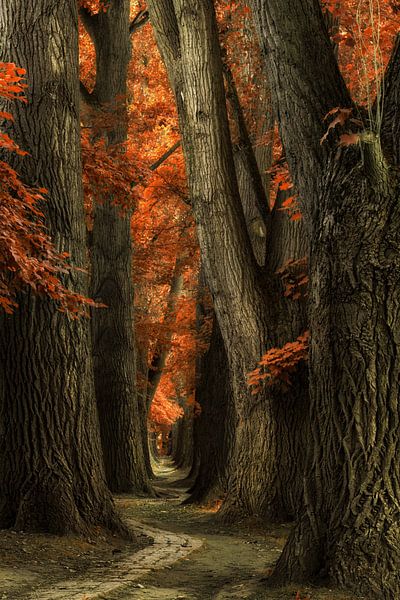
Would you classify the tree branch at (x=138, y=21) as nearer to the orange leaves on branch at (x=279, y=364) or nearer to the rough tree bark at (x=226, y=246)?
the rough tree bark at (x=226, y=246)

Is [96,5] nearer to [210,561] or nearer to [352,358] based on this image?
[210,561]

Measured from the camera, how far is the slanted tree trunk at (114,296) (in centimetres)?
1571

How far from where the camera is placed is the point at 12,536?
7.76m

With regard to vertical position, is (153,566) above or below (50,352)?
below

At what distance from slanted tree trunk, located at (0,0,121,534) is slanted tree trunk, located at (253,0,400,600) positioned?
308cm

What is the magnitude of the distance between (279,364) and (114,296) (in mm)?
6474

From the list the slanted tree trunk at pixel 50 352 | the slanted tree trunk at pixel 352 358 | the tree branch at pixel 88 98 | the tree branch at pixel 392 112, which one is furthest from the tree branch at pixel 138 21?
the tree branch at pixel 392 112

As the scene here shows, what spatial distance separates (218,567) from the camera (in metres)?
7.78

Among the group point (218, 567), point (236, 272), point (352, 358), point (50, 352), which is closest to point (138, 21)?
point (236, 272)

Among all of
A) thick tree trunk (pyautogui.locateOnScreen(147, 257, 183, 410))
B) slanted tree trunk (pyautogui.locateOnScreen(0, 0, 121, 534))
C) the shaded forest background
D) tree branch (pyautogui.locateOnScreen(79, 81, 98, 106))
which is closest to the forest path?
the shaded forest background

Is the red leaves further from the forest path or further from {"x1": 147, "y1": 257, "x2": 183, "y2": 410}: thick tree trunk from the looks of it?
{"x1": 147, "y1": 257, "x2": 183, "y2": 410}: thick tree trunk

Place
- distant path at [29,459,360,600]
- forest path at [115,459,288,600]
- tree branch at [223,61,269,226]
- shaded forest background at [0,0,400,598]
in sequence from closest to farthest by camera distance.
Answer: shaded forest background at [0,0,400,598] → distant path at [29,459,360,600] → forest path at [115,459,288,600] → tree branch at [223,61,269,226]

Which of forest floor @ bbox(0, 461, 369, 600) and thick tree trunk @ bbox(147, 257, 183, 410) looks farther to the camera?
thick tree trunk @ bbox(147, 257, 183, 410)

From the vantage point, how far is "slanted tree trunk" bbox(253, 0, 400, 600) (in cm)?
557
